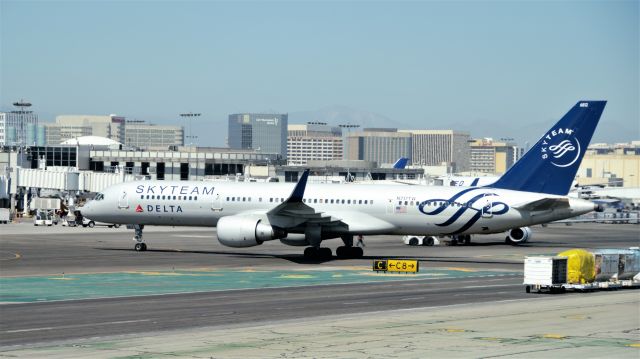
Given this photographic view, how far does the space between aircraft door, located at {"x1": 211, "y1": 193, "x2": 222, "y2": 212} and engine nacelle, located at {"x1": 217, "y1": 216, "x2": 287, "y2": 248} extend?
423 cm

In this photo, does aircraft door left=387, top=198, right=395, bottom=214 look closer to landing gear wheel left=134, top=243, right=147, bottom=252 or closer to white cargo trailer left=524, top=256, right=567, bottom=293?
landing gear wheel left=134, top=243, right=147, bottom=252

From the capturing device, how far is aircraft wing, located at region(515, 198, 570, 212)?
2195 inches

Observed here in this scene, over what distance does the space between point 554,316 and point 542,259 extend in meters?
8.28

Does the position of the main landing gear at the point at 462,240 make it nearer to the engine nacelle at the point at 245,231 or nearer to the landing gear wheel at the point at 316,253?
the landing gear wheel at the point at 316,253

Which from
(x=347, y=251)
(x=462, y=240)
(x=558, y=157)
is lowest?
(x=462, y=240)

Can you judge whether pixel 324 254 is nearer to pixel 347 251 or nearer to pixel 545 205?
pixel 347 251

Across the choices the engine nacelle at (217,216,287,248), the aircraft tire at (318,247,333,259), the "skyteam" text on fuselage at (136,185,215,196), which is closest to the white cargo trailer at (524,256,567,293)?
the engine nacelle at (217,216,287,248)

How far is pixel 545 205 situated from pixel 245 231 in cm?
1573

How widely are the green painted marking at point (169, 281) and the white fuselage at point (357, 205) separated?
4.52 meters

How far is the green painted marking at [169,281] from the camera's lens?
130 ft

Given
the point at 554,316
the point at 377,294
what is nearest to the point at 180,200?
the point at 377,294

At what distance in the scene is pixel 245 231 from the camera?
180 feet

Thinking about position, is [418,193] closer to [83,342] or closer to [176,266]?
[176,266]

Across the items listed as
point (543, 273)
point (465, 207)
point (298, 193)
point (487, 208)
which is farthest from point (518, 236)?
point (543, 273)
